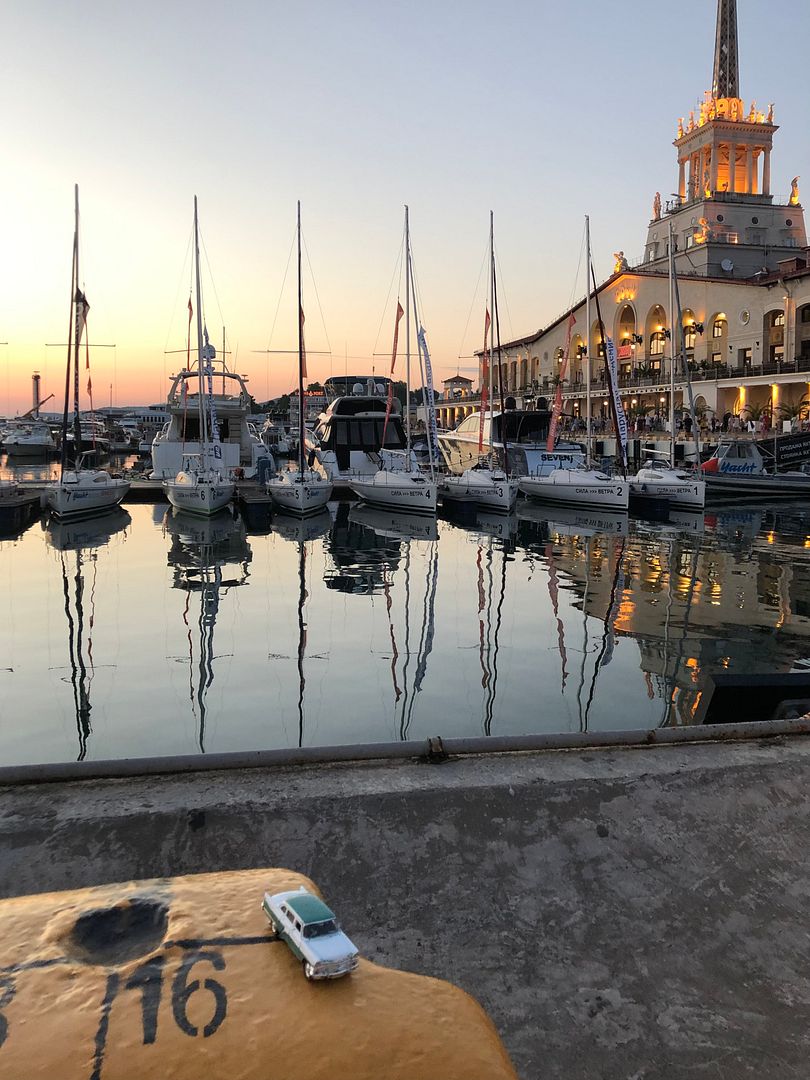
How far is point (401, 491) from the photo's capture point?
115 ft

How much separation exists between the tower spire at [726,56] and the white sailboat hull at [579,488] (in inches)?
3439

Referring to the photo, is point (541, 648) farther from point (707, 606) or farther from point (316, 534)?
point (316, 534)

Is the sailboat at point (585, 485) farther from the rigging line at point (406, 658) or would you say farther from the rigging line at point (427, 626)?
the rigging line at point (406, 658)

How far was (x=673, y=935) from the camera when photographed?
14.0 feet

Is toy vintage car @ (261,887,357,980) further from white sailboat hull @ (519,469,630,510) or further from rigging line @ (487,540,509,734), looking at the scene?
white sailboat hull @ (519,469,630,510)

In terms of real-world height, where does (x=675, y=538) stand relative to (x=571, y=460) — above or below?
below

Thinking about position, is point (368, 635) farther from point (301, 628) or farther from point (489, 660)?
point (489, 660)

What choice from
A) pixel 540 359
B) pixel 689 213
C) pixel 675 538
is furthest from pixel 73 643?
pixel 689 213

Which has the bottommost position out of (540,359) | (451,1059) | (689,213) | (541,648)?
(541,648)

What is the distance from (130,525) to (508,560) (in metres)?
16.5

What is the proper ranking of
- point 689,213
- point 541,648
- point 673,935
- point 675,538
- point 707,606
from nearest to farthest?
point 673,935, point 541,648, point 707,606, point 675,538, point 689,213

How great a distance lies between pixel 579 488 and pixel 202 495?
16.9 m

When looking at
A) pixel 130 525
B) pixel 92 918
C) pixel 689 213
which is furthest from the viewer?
pixel 689 213

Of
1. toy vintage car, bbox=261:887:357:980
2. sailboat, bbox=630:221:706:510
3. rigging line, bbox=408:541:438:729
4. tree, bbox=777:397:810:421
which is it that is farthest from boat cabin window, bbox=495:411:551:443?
toy vintage car, bbox=261:887:357:980
